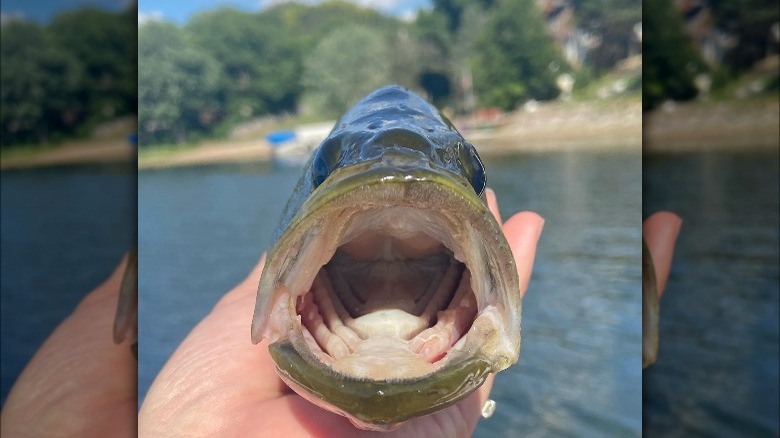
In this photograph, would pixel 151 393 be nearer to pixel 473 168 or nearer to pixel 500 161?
pixel 473 168

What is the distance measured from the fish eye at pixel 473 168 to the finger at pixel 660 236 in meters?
0.60

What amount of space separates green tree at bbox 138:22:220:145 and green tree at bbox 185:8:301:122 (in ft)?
1.63

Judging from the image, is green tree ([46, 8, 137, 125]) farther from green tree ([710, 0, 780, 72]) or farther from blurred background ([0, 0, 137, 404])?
green tree ([710, 0, 780, 72])

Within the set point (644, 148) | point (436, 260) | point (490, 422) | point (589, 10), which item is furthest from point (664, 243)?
point (589, 10)

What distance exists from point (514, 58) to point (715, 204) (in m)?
3.44

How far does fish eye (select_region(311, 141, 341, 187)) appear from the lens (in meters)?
0.76

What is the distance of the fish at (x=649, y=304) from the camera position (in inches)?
51.1

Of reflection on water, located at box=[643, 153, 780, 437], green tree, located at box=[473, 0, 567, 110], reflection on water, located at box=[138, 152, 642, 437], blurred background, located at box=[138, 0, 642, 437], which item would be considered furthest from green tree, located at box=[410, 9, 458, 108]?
reflection on water, located at box=[643, 153, 780, 437]

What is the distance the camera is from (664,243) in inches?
52.9

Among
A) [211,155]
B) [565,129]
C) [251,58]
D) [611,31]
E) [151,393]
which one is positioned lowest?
[251,58]

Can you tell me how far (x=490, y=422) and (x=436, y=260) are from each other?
1.33 m

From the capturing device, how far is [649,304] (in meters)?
1.31

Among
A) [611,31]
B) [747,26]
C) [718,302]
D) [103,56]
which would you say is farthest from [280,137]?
[103,56]

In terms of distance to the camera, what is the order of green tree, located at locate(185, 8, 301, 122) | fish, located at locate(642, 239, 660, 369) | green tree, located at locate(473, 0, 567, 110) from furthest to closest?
green tree, located at locate(185, 8, 301, 122) < green tree, located at locate(473, 0, 567, 110) < fish, located at locate(642, 239, 660, 369)
